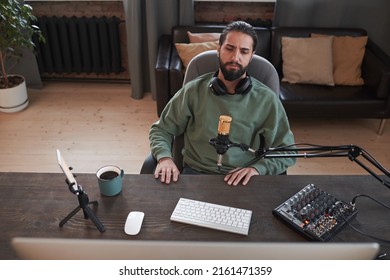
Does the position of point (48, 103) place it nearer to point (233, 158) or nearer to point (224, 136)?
point (233, 158)

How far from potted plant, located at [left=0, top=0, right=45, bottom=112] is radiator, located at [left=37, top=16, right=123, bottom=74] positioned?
213mm

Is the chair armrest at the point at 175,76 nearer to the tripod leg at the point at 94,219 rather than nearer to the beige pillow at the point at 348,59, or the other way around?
the beige pillow at the point at 348,59

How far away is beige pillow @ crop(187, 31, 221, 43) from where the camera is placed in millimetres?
3047

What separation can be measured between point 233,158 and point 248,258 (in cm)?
84

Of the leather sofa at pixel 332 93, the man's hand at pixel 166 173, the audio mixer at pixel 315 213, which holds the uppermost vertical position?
the audio mixer at pixel 315 213

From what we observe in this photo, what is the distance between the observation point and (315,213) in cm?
116

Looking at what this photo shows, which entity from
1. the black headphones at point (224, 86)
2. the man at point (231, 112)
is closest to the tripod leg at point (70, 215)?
→ the man at point (231, 112)

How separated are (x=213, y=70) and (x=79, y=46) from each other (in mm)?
2254

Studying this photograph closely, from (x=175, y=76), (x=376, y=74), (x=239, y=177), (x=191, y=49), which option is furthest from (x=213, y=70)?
(x=376, y=74)

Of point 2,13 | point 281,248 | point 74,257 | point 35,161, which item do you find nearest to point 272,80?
point 281,248

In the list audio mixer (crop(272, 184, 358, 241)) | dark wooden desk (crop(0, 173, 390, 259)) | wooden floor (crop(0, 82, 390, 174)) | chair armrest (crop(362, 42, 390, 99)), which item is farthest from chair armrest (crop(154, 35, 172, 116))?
audio mixer (crop(272, 184, 358, 241))

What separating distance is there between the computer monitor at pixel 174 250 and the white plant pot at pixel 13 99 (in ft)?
8.96

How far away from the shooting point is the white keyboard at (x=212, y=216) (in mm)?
1126

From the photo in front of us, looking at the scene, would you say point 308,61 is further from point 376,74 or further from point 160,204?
point 160,204
